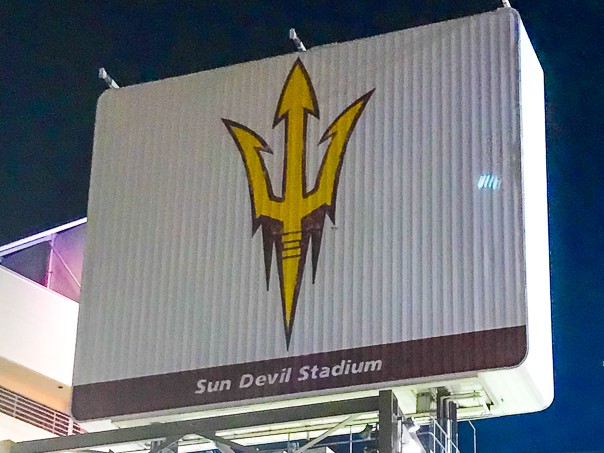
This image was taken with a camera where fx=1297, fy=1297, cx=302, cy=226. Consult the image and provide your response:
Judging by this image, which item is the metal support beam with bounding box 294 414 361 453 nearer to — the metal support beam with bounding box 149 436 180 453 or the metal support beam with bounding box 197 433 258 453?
the metal support beam with bounding box 197 433 258 453

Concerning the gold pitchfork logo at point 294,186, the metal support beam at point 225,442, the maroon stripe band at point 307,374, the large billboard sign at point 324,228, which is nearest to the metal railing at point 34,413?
the large billboard sign at point 324,228

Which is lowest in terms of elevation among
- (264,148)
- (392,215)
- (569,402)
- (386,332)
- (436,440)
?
(436,440)

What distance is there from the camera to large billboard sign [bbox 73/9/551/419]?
1520 centimetres

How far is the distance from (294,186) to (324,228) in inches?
31.5

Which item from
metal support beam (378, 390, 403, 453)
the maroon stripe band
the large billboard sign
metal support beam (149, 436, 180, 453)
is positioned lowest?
metal support beam (378, 390, 403, 453)

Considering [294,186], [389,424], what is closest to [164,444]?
[389,424]

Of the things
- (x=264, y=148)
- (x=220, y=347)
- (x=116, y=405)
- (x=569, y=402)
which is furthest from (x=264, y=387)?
(x=569, y=402)

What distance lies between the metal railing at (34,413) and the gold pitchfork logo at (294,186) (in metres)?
6.59

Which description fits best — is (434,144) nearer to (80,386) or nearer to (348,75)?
(348,75)

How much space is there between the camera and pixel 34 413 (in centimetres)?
2192

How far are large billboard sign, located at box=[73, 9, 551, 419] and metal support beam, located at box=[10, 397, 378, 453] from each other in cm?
33

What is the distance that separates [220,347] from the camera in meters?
16.2

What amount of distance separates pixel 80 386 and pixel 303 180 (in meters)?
3.94

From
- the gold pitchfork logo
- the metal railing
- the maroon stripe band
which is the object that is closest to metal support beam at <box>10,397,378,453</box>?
the maroon stripe band
